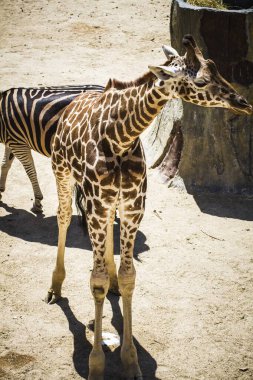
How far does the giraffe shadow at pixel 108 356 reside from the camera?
15.6 ft

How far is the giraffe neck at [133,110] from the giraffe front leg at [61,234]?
1333 mm

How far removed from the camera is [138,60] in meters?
12.4

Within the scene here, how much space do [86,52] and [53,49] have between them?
0.88 meters

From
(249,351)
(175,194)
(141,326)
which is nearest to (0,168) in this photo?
(175,194)

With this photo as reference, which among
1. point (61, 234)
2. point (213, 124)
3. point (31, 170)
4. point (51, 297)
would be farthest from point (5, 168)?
point (213, 124)

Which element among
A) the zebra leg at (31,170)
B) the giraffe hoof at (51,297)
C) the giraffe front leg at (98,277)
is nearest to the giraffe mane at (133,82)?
the giraffe front leg at (98,277)

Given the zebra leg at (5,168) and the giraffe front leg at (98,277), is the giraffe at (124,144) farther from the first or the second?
the zebra leg at (5,168)

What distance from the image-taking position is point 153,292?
5.87 meters

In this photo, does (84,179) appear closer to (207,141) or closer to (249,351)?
(249,351)

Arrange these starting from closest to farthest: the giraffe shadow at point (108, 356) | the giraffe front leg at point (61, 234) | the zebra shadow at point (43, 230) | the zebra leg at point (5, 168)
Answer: the giraffe shadow at point (108, 356), the giraffe front leg at point (61, 234), the zebra shadow at point (43, 230), the zebra leg at point (5, 168)

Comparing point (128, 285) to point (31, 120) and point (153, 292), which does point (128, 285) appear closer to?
point (153, 292)

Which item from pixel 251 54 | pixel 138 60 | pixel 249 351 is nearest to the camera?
pixel 249 351

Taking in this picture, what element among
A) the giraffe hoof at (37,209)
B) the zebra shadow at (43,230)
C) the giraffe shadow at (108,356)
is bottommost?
the giraffe shadow at (108,356)

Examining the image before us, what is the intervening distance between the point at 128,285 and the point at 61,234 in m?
1.23
